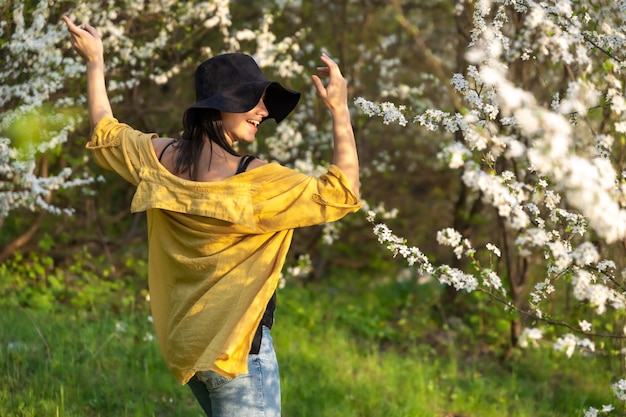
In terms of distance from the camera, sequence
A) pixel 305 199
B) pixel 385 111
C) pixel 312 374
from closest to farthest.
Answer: pixel 305 199 < pixel 385 111 < pixel 312 374

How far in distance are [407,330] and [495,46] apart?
150 inches

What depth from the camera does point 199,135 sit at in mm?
2518

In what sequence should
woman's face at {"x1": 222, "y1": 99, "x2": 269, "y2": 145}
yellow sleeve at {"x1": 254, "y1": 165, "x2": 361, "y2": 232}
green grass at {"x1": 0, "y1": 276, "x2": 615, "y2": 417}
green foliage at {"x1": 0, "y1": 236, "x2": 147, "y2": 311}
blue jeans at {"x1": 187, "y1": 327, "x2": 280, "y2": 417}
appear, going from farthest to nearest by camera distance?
green foliage at {"x1": 0, "y1": 236, "x2": 147, "y2": 311} → green grass at {"x1": 0, "y1": 276, "x2": 615, "y2": 417} → woman's face at {"x1": 222, "y1": 99, "x2": 269, "y2": 145} → blue jeans at {"x1": 187, "y1": 327, "x2": 280, "y2": 417} → yellow sleeve at {"x1": 254, "y1": 165, "x2": 361, "y2": 232}

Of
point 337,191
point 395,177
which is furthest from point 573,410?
point 395,177

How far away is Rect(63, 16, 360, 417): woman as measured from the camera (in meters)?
2.35

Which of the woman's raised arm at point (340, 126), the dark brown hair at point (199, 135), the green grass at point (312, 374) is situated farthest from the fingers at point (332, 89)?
the green grass at point (312, 374)

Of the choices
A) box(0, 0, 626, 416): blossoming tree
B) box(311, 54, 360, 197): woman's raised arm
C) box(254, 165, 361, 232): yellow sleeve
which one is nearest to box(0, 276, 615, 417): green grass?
box(0, 0, 626, 416): blossoming tree

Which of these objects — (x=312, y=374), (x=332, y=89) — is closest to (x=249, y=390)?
(x=332, y=89)

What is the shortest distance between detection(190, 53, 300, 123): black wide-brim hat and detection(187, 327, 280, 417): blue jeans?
78 cm

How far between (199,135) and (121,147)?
0.98 feet

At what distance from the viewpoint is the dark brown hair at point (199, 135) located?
250 cm

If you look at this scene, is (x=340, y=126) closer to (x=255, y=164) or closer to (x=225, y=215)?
(x=255, y=164)

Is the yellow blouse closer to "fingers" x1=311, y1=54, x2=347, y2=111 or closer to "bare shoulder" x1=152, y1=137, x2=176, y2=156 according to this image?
"bare shoulder" x1=152, y1=137, x2=176, y2=156

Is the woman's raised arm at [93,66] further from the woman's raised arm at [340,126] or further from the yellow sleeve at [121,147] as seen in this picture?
the woman's raised arm at [340,126]
